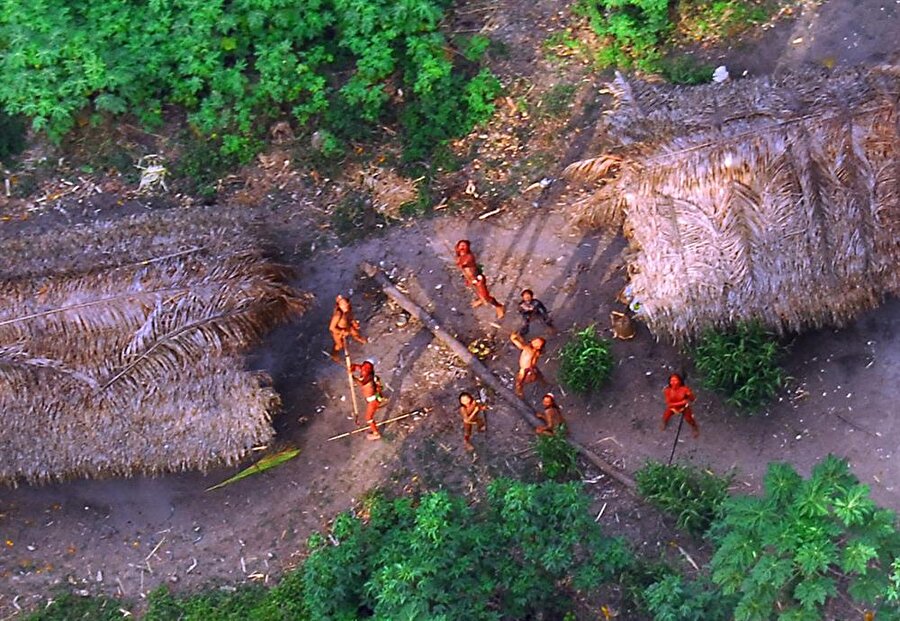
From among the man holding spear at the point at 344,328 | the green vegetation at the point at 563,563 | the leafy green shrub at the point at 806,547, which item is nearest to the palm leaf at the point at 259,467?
the man holding spear at the point at 344,328

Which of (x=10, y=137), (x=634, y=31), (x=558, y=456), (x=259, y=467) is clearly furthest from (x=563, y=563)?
(x=10, y=137)

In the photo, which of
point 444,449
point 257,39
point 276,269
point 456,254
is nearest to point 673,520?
point 444,449

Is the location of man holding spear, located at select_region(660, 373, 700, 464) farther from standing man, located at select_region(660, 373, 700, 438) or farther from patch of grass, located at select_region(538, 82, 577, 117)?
patch of grass, located at select_region(538, 82, 577, 117)

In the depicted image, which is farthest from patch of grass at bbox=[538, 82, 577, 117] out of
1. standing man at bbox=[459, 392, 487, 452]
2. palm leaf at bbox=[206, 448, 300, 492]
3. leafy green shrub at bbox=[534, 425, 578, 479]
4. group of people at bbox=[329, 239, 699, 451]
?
palm leaf at bbox=[206, 448, 300, 492]

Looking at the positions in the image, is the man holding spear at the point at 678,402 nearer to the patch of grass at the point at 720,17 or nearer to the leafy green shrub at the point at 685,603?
the leafy green shrub at the point at 685,603

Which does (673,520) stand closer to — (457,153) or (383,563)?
(383,563)
